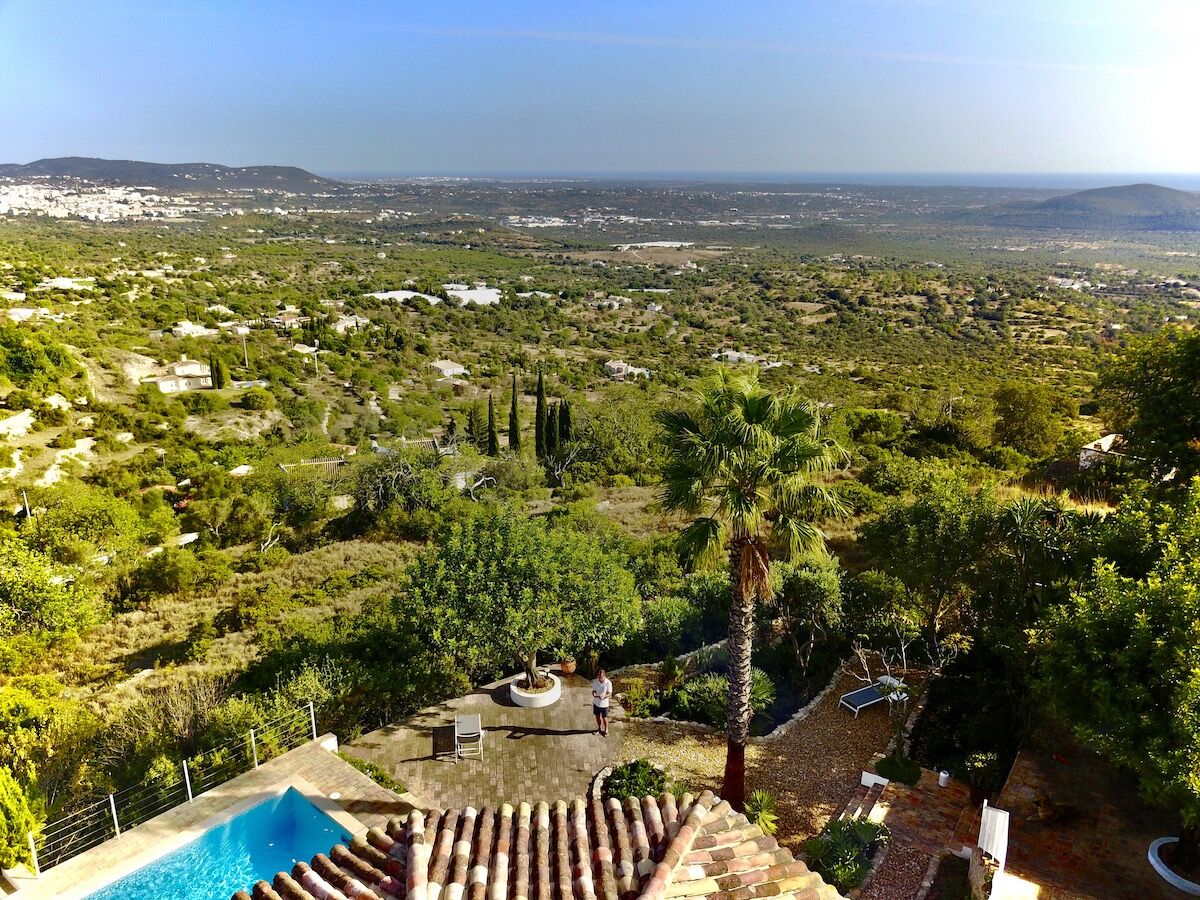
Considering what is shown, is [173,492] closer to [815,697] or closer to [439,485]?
[439,485]

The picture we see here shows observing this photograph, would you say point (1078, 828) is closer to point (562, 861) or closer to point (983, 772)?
point (983, 772)

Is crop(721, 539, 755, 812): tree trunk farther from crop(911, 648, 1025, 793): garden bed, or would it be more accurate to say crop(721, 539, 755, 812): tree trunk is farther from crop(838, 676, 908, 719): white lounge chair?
crop(838, 676, 908, 719): white lounge chair

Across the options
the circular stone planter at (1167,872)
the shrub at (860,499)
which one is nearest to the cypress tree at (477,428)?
the shrub at (860,499)

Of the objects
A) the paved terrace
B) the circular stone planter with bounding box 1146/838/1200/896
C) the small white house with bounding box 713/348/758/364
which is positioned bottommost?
the small white house with bounding box 713/348/758/364

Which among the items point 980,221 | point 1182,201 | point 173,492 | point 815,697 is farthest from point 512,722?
point 1182,201

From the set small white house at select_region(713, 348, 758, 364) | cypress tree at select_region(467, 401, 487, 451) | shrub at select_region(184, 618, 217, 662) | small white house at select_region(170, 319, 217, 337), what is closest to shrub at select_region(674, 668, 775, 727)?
shrub at select_region(184, 618, 217, 662)

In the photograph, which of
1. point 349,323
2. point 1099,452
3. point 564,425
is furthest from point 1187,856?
point 349,323
